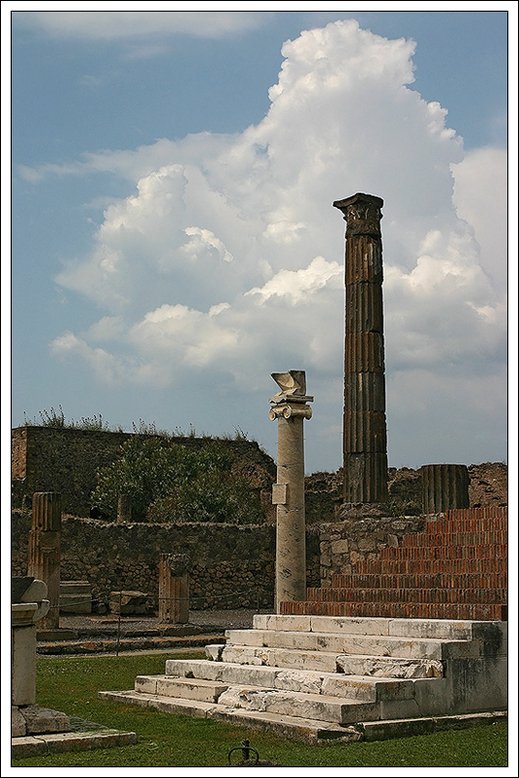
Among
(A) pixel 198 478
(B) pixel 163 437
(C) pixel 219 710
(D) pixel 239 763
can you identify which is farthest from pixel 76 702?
(B) pixel 163 437

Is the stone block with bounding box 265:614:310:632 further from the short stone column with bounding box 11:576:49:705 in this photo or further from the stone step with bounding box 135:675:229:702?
the short stone column with bounding box 11:576:49:705

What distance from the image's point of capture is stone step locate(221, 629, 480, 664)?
9695mm

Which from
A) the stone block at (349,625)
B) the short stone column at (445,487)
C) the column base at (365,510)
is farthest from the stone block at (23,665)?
the column base at (365,510)

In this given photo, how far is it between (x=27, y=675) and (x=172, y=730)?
55.9 inches

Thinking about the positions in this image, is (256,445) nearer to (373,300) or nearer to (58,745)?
(373,300)

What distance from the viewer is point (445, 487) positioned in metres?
16.5

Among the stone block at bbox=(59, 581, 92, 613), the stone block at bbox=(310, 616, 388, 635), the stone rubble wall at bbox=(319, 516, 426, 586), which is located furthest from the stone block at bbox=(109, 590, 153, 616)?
the stone block at bbox=(310, 616, 388, 635)

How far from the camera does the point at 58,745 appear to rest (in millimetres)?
8055

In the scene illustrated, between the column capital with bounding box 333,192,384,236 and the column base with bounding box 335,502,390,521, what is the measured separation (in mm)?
4389

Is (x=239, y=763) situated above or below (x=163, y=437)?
below

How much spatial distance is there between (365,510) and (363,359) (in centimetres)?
244

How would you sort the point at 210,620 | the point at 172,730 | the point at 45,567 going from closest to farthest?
the point at 172,730 → the point at 45,567 → the point at 210,620

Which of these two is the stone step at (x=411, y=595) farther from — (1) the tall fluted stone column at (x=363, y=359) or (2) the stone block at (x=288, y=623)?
(1) the tall fluted stone column at (x=363, y=359)

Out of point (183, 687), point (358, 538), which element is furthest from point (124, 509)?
point (183, 687)
